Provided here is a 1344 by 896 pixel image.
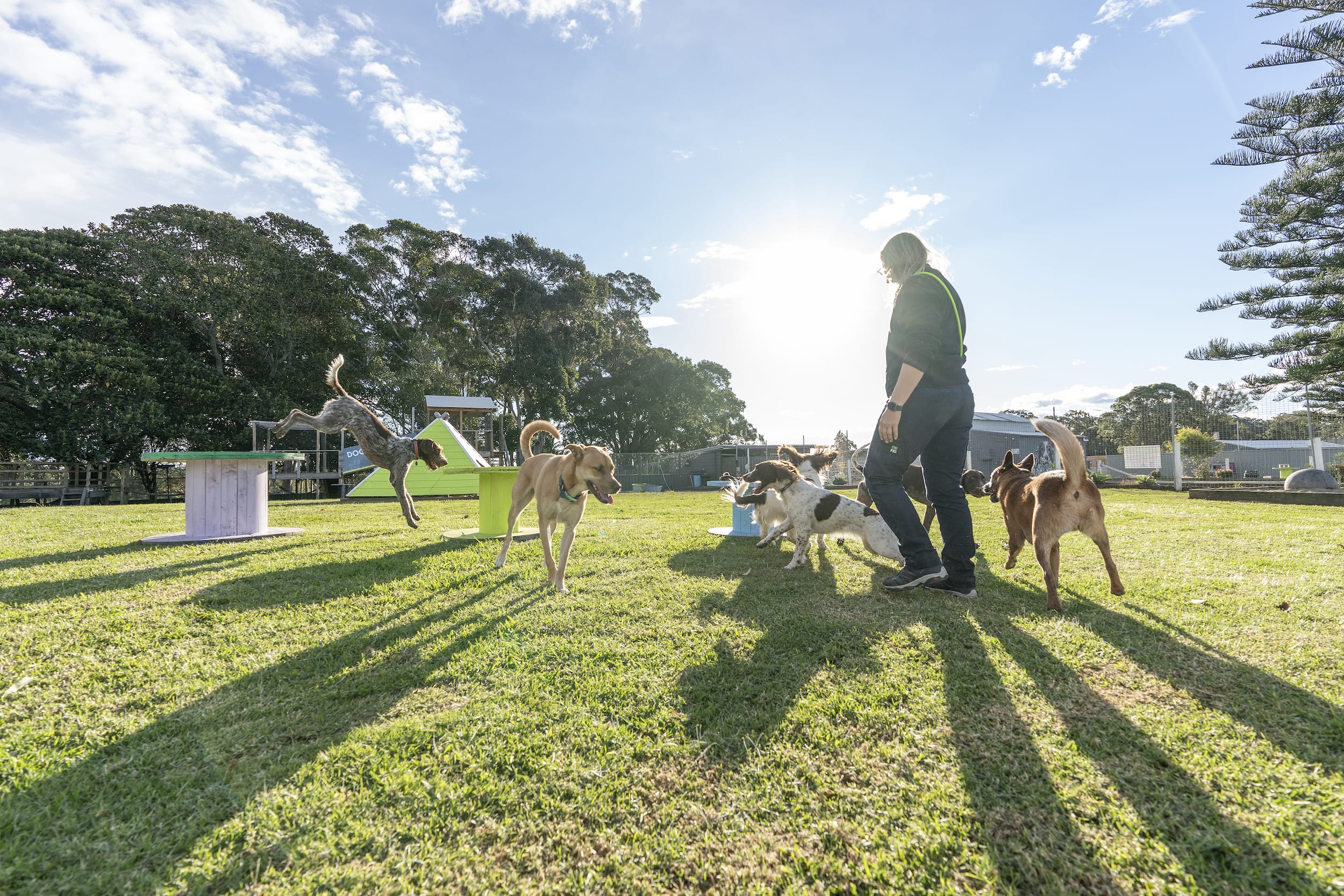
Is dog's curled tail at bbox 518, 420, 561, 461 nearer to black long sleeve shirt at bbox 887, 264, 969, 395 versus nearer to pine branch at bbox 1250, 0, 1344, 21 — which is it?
black long sleeve shirt at bbox 887, 264, 969, 395

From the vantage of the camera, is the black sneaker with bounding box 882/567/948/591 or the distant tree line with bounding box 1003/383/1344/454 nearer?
the black sneaker with bounding box 882/567/948/591

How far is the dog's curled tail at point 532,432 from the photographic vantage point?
4875 millimetres

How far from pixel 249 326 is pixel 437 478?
12026 millimetres

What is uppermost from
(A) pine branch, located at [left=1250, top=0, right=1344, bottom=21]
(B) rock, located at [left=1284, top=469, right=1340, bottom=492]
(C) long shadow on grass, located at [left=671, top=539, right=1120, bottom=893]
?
(A) pine branch, located at [left=1250, top=0, right=1344, bottom=21]

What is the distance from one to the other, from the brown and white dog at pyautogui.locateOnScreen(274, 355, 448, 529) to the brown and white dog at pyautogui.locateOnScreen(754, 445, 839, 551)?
4.20 metres

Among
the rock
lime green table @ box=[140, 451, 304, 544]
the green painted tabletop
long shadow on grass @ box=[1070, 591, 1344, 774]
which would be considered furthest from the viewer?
the rock

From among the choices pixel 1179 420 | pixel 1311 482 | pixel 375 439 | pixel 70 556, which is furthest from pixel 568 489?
pixel 1179 420

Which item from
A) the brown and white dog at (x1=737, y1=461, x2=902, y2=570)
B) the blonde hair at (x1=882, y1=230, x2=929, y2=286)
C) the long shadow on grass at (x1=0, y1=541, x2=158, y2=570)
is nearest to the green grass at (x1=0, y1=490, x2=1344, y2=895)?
the brown and white dog at (x1=737, y1=461, x2=902, y2=570)

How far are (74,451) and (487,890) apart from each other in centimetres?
2596

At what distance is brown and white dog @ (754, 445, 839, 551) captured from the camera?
5.79 m

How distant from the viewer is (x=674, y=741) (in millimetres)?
1824

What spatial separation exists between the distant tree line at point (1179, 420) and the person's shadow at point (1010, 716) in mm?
3381

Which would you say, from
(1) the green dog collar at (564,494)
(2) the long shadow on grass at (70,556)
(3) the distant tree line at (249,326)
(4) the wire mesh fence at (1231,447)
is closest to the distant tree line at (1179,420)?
(4) the wire mesh fence at (1231,447)

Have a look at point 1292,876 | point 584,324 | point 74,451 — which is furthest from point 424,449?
point 584,324
